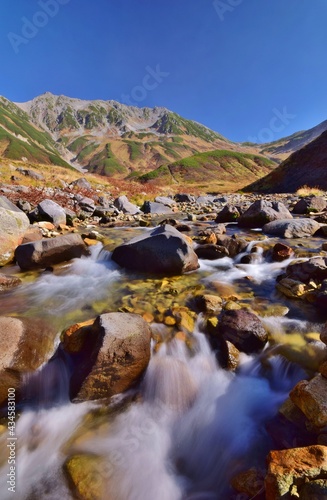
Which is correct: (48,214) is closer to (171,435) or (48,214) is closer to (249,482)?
(171,435)

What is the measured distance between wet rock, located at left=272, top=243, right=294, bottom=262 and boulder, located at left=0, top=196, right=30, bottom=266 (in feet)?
24.3

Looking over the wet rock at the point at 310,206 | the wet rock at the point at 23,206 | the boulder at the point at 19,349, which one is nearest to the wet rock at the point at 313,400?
the boulder at the point at 19,349

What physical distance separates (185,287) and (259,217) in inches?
268

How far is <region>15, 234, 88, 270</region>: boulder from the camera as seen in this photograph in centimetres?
629

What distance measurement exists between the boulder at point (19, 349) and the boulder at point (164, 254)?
2.93m

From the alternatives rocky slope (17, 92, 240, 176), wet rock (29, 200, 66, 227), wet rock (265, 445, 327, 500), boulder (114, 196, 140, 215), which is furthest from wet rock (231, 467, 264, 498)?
rocky slope (17, 92, 240, 176)

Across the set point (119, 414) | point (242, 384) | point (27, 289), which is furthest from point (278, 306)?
point (27, 289)

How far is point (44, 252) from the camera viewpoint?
6.36 meters

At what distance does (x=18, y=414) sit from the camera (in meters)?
2.90

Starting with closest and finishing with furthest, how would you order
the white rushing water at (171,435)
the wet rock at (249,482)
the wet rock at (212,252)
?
1. the wet rock at (249,482)
2. the white rushing water at (171,435)
3. the wet rock at (212,252)

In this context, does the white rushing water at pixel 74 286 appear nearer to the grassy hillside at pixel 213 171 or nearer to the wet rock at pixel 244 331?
the wet rock at pixel 244 331

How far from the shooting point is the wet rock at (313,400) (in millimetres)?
2215

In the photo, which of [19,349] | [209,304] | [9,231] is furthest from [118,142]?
[19,349]

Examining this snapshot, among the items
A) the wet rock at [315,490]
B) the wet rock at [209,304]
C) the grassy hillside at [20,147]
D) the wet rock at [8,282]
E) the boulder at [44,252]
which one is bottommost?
the wet rock at [315,490]
